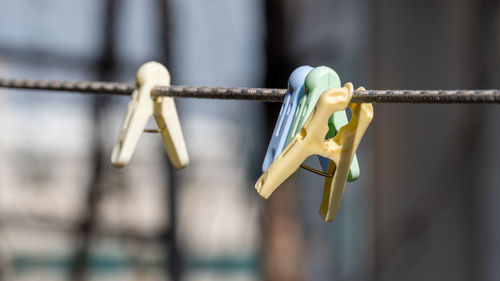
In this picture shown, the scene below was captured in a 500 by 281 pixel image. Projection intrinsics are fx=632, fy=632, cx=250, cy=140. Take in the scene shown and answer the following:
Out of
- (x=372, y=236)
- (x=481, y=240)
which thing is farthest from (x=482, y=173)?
(x=372, y=236)

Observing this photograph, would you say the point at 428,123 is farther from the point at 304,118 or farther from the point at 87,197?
the point at 304,118

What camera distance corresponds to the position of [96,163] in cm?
159

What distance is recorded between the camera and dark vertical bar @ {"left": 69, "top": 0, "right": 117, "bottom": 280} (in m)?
1.57

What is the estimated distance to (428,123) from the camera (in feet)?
5.89

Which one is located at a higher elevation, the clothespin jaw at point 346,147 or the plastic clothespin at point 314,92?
the plastic clothespin at point 314,92

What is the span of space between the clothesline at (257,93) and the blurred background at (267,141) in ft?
2.98

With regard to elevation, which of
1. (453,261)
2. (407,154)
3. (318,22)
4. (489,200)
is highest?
(318,22)

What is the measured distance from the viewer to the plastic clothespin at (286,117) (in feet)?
1.15

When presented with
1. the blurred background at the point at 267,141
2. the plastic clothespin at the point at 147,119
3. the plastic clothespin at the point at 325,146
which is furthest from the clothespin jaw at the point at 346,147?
the blurred background at the point at 267,141

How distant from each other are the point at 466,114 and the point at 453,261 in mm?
402

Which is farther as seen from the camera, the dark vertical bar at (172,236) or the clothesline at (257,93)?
the dark vertical bar at (172,236)

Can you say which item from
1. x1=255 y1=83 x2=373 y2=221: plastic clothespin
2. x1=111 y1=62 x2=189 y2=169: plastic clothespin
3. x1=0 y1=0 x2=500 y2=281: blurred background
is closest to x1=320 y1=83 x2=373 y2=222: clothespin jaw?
x1=255 y1=83 x2=373 y2=221: plastic clothespin

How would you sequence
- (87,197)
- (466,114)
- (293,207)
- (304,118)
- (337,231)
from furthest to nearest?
1. (337,231)
2. (466,114)
3. (87,197)
4. (293,207)
5. (304,118)

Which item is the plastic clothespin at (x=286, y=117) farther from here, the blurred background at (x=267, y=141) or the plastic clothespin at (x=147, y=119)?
the blurred background at (x=267, y=141)
